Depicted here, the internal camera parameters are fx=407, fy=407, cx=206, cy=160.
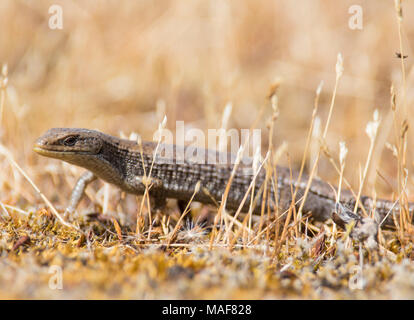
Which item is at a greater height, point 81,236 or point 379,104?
point 379,104

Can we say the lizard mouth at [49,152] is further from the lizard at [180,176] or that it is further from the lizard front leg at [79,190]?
the lizard front leg at [79,190]

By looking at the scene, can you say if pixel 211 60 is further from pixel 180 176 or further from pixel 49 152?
pixel 49 152

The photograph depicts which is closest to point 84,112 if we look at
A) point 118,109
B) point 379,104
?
point 118,109

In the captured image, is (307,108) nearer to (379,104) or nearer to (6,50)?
(379,104)

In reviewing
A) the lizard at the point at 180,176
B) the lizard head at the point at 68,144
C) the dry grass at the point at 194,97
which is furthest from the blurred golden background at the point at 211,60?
the lizard head at the point at 68,144

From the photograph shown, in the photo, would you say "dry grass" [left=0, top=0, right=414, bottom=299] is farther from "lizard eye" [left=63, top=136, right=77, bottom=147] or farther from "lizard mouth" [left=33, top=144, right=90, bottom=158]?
"lizard eye" [left=63, top=136, right=77, bottom=147]
